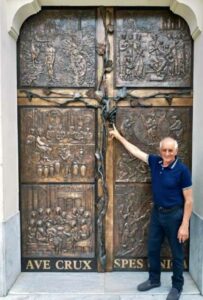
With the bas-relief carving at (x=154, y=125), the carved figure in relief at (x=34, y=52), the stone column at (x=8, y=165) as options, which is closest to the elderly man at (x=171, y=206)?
the bas-relief carving at (x=154, y=125)

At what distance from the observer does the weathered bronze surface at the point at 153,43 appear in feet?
14.9

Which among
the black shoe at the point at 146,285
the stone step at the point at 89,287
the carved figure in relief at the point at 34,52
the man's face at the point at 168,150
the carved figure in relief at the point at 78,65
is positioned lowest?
the stone step at the point at 89,287

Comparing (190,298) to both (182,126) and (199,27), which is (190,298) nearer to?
(182,126)

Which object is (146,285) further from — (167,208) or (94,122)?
(94,122)

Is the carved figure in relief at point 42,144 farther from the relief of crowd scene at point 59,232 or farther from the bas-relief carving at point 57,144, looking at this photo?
the relief of crowd scene at point 59,232

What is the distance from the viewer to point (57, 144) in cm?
465

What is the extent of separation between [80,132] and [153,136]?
39.2 inches

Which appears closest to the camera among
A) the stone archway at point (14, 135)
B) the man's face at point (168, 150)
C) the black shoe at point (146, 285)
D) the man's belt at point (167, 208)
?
the man's face at point (168, 150)

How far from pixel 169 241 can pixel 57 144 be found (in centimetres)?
193

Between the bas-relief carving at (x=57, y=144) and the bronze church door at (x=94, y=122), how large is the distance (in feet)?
0.04

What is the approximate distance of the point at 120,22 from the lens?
4.56 meters

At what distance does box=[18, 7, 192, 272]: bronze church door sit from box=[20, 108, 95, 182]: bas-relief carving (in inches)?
0.5

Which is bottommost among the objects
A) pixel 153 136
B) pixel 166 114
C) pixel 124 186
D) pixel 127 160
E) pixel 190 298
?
pixel 190 298

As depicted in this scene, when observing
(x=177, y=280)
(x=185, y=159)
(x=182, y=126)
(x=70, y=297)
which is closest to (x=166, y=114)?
(x=182, y=126)
